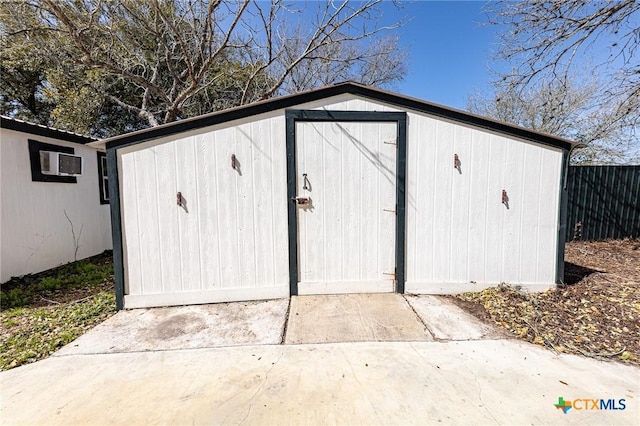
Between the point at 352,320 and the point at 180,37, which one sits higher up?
the point at 180,37

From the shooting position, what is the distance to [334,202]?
349cm

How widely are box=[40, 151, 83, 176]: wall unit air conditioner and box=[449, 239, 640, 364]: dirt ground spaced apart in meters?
6.45

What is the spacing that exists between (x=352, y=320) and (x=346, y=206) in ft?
4.35

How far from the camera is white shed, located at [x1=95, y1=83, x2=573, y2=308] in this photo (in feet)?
10.8

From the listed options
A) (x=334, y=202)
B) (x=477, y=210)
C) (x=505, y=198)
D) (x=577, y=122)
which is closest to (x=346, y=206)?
(x=334, y=202)

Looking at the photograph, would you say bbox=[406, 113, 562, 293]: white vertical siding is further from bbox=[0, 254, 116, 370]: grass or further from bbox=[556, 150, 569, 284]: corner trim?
bbox=[0, 254, 116, 370]: grass

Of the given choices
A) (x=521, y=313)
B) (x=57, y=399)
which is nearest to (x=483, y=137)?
(x=521, y=313)

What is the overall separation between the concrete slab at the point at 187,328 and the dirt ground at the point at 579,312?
224 cm

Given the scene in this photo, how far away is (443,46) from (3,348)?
313 inches

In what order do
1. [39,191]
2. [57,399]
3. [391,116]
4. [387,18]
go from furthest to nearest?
[387,18] < [39,191] < [391,116] < [57,399]

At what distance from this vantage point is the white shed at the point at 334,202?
129 inches

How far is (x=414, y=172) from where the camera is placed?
348cm

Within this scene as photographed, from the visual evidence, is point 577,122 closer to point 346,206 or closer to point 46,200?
point 346,206

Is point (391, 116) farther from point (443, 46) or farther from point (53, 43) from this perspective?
point (53, 43)
